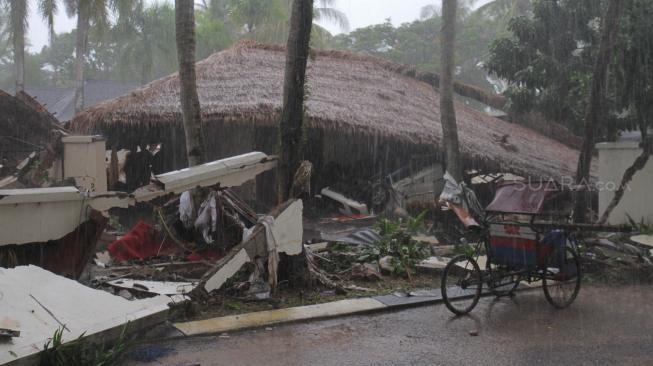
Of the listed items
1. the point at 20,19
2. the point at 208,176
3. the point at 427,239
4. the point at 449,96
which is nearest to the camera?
the point at 208,176

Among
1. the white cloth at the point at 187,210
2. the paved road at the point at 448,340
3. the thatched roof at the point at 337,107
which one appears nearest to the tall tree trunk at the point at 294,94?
the white cloth at the point at 187,210

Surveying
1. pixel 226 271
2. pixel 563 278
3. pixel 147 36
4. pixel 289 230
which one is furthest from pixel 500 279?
pixel 147 36

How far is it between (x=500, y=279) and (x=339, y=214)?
8.17 metres

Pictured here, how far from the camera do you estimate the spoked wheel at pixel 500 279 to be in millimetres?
7128

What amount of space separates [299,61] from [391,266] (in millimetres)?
3158

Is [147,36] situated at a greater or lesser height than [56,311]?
greater

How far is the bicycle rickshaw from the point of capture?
6.99 m

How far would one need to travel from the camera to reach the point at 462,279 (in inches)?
273

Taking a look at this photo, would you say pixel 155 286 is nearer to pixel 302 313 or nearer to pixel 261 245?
pixel 261 245

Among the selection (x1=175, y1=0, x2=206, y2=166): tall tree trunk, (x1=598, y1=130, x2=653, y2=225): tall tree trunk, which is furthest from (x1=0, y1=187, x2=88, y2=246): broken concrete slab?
(x1=598, y1=130, x2=653, y2=225): tall tree trunk

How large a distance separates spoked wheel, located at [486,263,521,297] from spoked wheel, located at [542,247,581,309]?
342mm

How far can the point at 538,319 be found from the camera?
6.79 m

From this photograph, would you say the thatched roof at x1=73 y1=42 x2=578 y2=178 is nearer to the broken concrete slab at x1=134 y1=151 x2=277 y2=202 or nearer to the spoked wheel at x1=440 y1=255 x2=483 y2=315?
the broken concrete slab at x1=134 y1=151 x2=277 y2=202

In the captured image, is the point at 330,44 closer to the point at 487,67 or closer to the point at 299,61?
the point at 487,67
